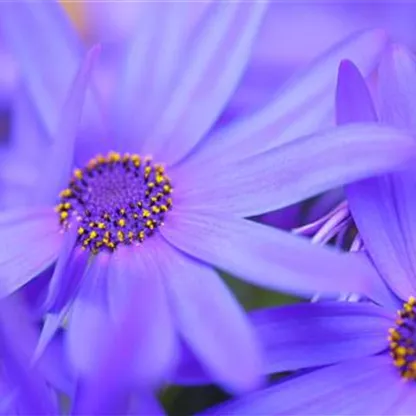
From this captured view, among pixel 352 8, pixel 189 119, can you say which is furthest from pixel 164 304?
pixel 352 8

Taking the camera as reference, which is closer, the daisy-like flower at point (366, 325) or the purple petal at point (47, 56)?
the daisy-like flower at point (366, 325)

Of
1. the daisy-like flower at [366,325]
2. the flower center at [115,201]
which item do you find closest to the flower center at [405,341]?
the daisy-like flower at [366,325]

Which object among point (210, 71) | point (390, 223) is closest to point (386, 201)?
point (390, 223)

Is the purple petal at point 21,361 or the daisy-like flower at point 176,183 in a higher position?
the daisy-like flower at point 176,183

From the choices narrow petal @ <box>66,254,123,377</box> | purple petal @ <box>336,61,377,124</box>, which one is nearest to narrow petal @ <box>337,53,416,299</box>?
purple petal @ <box>336,61,377,124</box>

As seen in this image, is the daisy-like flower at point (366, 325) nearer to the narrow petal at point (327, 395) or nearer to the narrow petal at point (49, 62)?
the narrow petal at point (327, 395)

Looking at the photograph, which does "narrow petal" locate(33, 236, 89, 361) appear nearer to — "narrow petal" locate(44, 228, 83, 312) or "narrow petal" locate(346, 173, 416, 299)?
"narrow petal" locate(44, 228, 83, 312)
